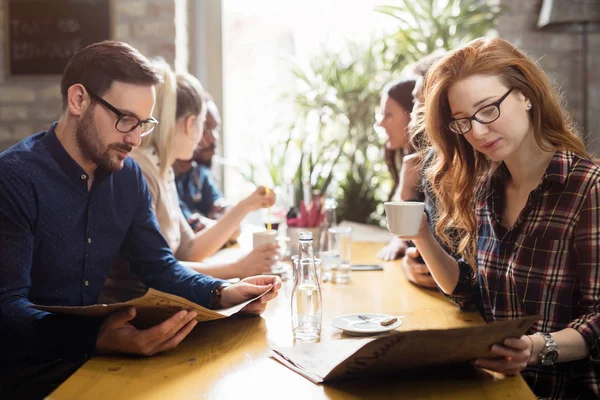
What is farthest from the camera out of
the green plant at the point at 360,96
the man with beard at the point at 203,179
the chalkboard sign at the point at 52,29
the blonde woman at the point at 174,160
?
the green plant at the point at 360,96

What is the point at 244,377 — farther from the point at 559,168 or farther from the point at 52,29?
the point at 52,29

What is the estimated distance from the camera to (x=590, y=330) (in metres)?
1.42

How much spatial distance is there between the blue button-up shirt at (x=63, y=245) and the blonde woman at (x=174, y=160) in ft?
1.04

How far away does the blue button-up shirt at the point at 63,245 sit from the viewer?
1.48m

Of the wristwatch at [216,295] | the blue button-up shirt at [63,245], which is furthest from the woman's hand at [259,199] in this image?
the wristwatch at [216,295]

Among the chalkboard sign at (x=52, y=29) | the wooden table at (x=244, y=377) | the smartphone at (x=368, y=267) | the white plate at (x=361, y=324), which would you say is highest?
the chalkboard sign at (x=52, y=29)

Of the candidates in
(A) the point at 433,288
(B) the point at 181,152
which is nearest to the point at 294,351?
(A) the point at 433,288

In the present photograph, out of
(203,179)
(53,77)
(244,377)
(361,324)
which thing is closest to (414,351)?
(244,377)

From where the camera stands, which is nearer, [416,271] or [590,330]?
[590,330]

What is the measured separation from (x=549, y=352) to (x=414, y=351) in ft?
1.31

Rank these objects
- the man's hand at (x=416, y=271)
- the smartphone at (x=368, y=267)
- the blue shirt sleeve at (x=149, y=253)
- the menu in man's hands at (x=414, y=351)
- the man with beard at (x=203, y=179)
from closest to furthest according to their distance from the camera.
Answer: the menu in man's hands at (x=414, y=351), the blue shirt sleeve at (x=149, y=253), the man's hand at (x=416, y=271), the smartphone at (x=368, y=267), the man with beard at (x=203, y=179)

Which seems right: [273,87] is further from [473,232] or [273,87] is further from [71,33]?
[473,232]

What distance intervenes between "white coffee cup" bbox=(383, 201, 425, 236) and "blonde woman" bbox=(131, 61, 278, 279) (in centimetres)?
80

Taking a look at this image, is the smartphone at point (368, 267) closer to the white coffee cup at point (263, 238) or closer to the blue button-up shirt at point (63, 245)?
the white coffee cup at point (263, 238)
